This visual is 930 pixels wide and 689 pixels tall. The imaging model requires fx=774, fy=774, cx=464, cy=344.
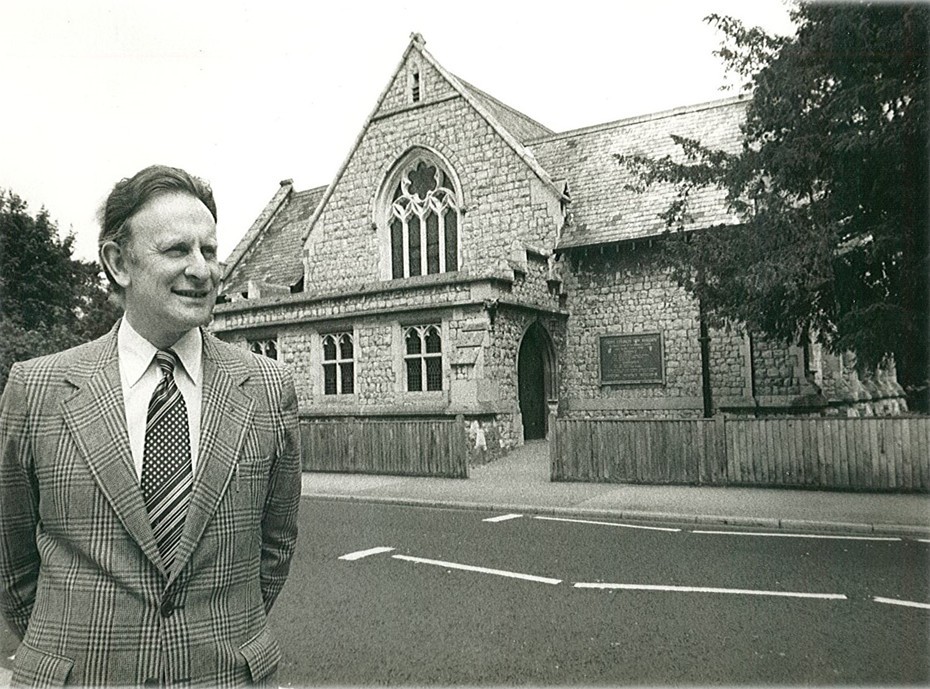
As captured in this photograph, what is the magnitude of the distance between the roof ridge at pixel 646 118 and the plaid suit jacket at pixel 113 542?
64.4 ft

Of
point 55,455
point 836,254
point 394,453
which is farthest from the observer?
point 394,453

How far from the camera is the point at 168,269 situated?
6.61ft

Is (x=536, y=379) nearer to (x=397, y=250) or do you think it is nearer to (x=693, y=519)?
(x=397, y=250)

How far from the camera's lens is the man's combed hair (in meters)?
2.05

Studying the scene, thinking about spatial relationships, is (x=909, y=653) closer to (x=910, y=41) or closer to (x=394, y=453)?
(x=910, y=41)

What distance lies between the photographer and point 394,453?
16.1 meters

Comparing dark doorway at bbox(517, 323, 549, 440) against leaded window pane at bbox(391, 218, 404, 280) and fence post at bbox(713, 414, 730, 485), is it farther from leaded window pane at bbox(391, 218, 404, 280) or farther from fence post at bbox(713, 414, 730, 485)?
fence post at bbox(713, 414, 730, 485)

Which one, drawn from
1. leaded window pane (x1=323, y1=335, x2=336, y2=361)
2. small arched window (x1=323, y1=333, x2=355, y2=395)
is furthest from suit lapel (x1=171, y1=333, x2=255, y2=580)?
leaded window pane (x1=323, y1=335, x2=336, y2=361)

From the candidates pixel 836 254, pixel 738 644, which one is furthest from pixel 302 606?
pixel 836 254

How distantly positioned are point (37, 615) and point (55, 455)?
41cm

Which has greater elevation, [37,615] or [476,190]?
[476,190]

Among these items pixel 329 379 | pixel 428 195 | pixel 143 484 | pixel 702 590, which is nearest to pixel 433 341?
pixel 329 379

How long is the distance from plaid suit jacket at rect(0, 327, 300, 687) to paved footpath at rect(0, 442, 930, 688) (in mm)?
8995

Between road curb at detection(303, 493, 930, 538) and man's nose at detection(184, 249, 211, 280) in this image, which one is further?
road curb at detection(303, 493, 930, 538)
